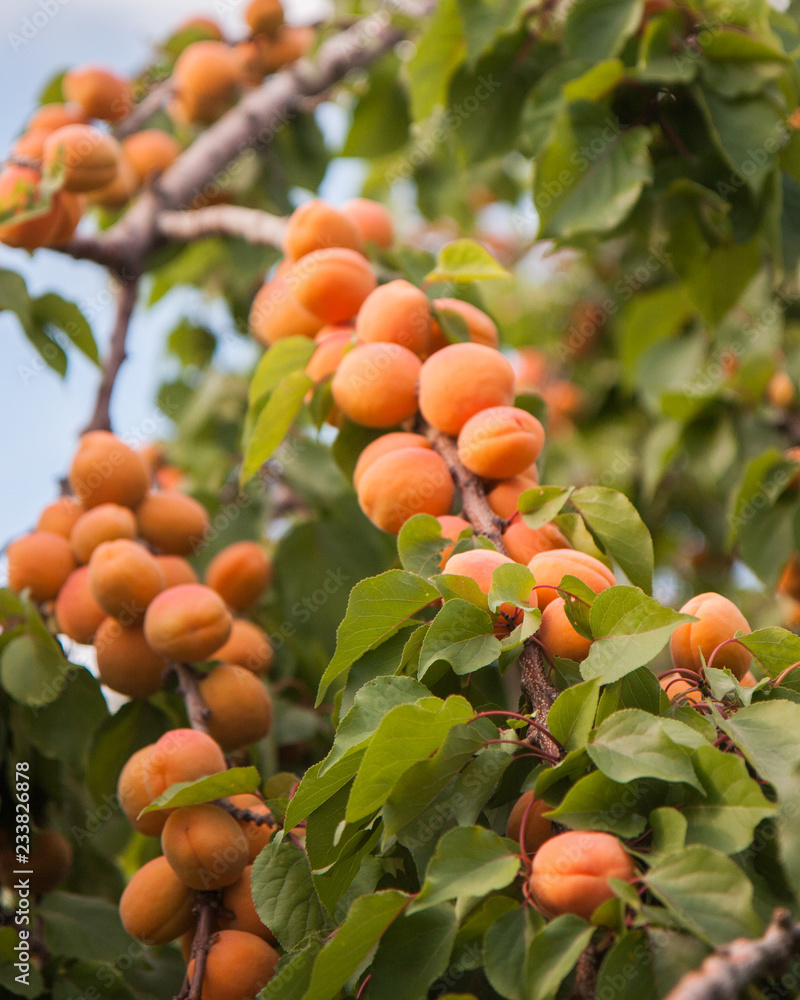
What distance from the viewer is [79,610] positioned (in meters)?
1.31

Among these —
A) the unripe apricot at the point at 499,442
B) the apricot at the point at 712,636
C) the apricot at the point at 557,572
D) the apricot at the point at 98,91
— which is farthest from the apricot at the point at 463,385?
the apricot at the point at 98,91

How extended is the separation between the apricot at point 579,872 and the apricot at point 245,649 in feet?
2.44

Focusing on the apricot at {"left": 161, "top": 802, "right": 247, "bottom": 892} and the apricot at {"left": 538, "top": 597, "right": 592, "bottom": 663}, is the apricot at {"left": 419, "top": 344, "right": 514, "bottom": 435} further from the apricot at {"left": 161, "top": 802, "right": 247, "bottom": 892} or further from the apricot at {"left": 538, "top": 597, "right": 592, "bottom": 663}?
the apricot at {"left": 161, "top": 802, "right": 247, "bottom": 892}

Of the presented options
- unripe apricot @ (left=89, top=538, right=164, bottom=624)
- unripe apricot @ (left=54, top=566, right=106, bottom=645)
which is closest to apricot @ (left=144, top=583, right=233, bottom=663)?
unripe apricot @ (left=89, top=538, right=164, bottom=624)

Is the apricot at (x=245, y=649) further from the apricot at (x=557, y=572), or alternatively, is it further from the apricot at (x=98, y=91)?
the apricot at (x=98, y=91)


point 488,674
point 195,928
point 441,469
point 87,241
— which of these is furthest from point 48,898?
point 87,241

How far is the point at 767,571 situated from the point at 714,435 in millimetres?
529

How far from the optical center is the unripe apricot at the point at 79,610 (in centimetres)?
131

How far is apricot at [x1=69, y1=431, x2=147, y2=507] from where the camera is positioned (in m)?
1.40

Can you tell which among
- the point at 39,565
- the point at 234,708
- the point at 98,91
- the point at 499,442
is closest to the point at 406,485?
the point at 499,442

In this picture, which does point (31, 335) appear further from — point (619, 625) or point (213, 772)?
point (619, 625)

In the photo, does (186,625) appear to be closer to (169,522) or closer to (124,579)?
(124,579)

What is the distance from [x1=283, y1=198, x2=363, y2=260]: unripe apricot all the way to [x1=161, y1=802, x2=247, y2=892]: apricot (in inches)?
35.7

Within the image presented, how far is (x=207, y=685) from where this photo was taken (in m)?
1.25
